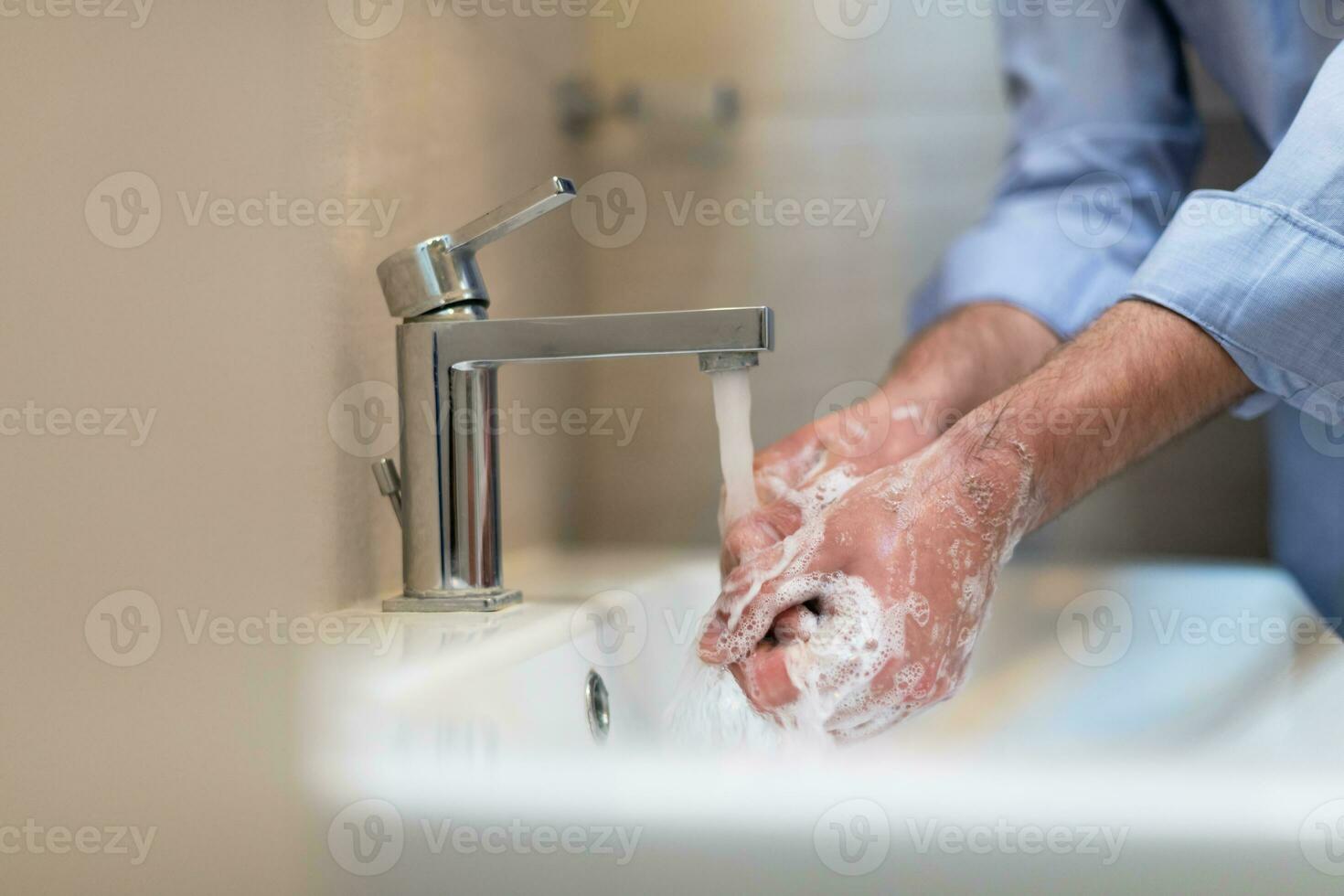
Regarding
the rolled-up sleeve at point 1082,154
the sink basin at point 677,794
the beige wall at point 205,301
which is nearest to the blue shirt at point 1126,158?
the rolled-up sleeve at point 1082,154

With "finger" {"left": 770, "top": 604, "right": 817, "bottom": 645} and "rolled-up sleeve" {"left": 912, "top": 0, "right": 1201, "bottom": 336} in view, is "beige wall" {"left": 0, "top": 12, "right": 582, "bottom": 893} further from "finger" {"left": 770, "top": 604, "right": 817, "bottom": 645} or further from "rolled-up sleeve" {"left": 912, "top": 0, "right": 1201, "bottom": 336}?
"rolled-up sleeve" {"left": 912, "top": 0, "right": 1201, "bottom": 336}

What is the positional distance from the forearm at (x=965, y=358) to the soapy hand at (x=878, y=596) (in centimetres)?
23

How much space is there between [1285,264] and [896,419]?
24cm

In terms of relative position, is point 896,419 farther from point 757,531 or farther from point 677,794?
point 677,794

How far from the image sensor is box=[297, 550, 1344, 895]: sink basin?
372mm

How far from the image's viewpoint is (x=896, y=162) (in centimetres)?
110

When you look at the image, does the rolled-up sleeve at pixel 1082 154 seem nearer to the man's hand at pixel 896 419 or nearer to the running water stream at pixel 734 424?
the man's hand at pixel 896 419

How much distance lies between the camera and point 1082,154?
2.83 ft

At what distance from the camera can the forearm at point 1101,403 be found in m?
0.49

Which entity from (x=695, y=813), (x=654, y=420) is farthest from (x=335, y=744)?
(x=654, y=420)

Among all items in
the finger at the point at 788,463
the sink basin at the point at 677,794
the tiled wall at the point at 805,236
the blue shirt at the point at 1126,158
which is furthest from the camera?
the tiled wall at the point at 805,236

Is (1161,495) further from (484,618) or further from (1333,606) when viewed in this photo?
(484,618)

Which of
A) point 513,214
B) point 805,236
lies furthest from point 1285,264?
point 805,236

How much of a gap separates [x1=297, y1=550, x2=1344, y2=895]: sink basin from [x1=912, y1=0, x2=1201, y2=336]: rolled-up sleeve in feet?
1.04
